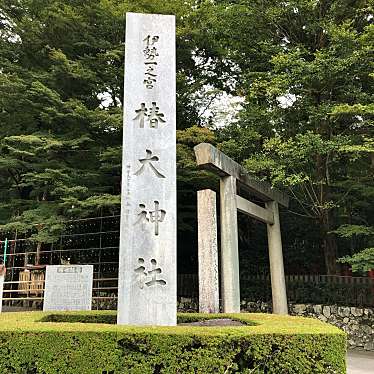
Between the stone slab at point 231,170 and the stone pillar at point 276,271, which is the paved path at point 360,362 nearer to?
the stone pillar at point 276,271

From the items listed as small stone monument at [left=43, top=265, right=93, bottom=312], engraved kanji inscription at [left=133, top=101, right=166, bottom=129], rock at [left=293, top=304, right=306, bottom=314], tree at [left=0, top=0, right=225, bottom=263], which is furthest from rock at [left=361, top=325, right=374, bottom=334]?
engraved kanji inscription at [left=133, top=101, right=166, bottom=129]

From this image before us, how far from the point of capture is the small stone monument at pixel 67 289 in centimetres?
709

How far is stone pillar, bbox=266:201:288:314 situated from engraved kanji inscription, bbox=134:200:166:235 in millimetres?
5960

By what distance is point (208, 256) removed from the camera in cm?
802

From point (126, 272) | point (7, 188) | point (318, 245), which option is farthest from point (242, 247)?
point (126, 272)

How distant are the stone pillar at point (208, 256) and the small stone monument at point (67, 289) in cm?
213

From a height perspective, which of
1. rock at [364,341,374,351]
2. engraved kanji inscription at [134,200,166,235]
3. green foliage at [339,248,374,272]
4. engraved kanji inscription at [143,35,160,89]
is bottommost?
rock at [364,341,374,351]

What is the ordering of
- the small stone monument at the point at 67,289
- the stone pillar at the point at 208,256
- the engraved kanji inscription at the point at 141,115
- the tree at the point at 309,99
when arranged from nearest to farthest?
the engraved kanji inscription at the point at 141,115 < the small stone monument at the point at 67,289 < the stone pillar at the point at 208,256 < the tree at the point at 309,99

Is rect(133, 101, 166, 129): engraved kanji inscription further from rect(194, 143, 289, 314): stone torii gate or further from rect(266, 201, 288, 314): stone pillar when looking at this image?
rect(266, 201, 288, 314): stone pillar

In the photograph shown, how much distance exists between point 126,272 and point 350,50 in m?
7.24

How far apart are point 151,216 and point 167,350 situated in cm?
187

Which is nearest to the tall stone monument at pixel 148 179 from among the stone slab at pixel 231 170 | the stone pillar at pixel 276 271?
the stone slab at pixel 231 170

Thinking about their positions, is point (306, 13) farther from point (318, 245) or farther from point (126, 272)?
point (126, 272)

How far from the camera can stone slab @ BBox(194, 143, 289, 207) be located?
25.7ft
